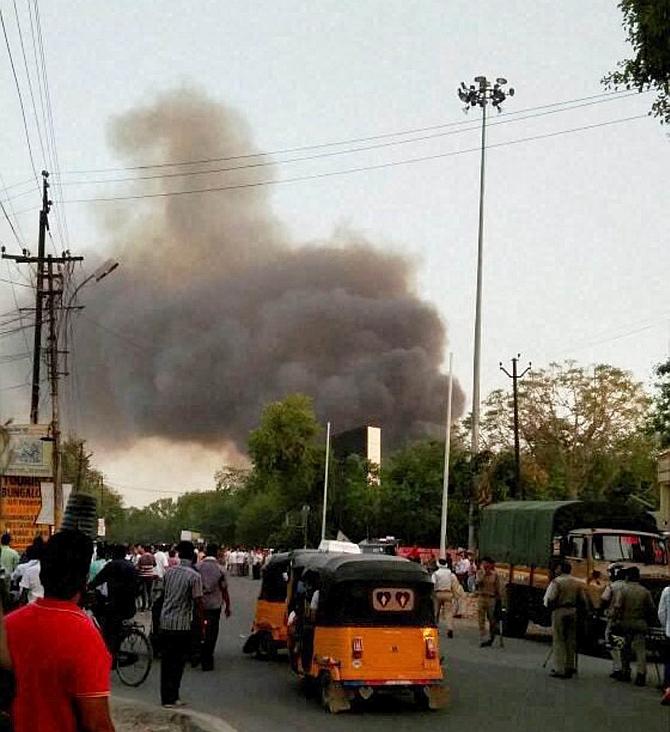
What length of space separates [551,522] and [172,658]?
48.5 ft

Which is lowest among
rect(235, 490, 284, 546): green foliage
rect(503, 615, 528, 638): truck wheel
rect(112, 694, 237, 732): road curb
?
rect(112, 694, 237, 732): road curb

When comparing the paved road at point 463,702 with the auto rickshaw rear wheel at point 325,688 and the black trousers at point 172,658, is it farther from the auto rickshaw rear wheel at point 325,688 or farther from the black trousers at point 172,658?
the black trousers at point 172,658

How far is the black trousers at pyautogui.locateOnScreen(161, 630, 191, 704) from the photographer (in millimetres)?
13000

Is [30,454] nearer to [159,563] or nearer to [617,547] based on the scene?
[159,563]

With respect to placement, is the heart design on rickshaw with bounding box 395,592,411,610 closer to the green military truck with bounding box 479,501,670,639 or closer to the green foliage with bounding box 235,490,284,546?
the green military truck with bounding box 479,501,670,639

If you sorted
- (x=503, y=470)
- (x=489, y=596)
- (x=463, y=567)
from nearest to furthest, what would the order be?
(x=489, y=596) < (x=463, y=567) < (x=503, y=470)

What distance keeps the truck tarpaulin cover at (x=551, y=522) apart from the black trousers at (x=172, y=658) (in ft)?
47.1

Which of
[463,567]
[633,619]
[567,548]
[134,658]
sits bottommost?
[134,658]

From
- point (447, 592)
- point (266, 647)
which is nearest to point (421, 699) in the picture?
point (266, 647)

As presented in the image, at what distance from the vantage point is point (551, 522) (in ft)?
86.6

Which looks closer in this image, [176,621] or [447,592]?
[176,621]

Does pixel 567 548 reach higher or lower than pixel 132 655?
higher

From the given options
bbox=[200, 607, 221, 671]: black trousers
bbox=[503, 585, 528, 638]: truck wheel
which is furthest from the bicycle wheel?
bbox=[503, 585, 528, 638]: truck wheel

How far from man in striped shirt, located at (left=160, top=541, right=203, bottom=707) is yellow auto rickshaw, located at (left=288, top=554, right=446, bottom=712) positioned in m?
1.66
